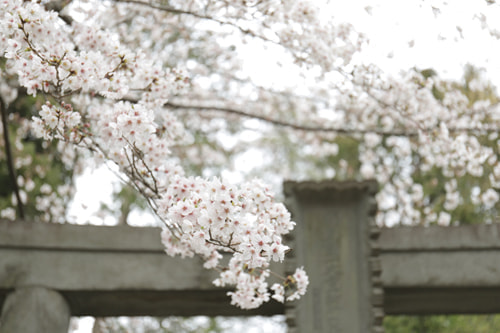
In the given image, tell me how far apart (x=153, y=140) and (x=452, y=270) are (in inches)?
128

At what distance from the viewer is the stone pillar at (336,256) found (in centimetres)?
510

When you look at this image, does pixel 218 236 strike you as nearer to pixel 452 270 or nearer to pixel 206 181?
pixel 206 181

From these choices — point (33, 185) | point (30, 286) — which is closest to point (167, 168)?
point (30, 286)

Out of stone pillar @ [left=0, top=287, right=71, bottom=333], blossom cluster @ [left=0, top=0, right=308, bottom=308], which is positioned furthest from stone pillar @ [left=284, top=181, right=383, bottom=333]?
stone pillar @ [left=0, top=287, right=71, bottom=333]

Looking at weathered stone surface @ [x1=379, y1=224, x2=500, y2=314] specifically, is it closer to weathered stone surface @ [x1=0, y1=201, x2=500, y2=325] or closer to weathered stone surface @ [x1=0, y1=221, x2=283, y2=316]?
weathered stone surface @ [x1=0, y1=201, x2=500, y2=325]

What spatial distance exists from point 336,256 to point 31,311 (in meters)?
2.83

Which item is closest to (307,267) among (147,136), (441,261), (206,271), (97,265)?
(206,271)

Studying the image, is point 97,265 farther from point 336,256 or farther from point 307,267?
point 336,256

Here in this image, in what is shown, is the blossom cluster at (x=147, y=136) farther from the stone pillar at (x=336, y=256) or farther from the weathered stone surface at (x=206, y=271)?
the stone pillar at (x=336, y=256)

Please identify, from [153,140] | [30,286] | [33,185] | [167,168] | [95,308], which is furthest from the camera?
[33,185]

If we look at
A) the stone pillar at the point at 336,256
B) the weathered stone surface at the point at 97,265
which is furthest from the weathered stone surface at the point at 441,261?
the weathered stone surface at the point at 97,265

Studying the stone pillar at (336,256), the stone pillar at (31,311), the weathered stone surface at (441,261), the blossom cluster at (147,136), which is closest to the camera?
the blossom cluster at (147,136)

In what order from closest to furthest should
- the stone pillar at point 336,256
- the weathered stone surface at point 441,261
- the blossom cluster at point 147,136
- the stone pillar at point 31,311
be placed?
the blossom cluster at point 147,136 → the stone pillar at point 31,311 → the stone pillar at point 336,256 → the weathered stone surface at point 441,261

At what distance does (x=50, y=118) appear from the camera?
139 inches
